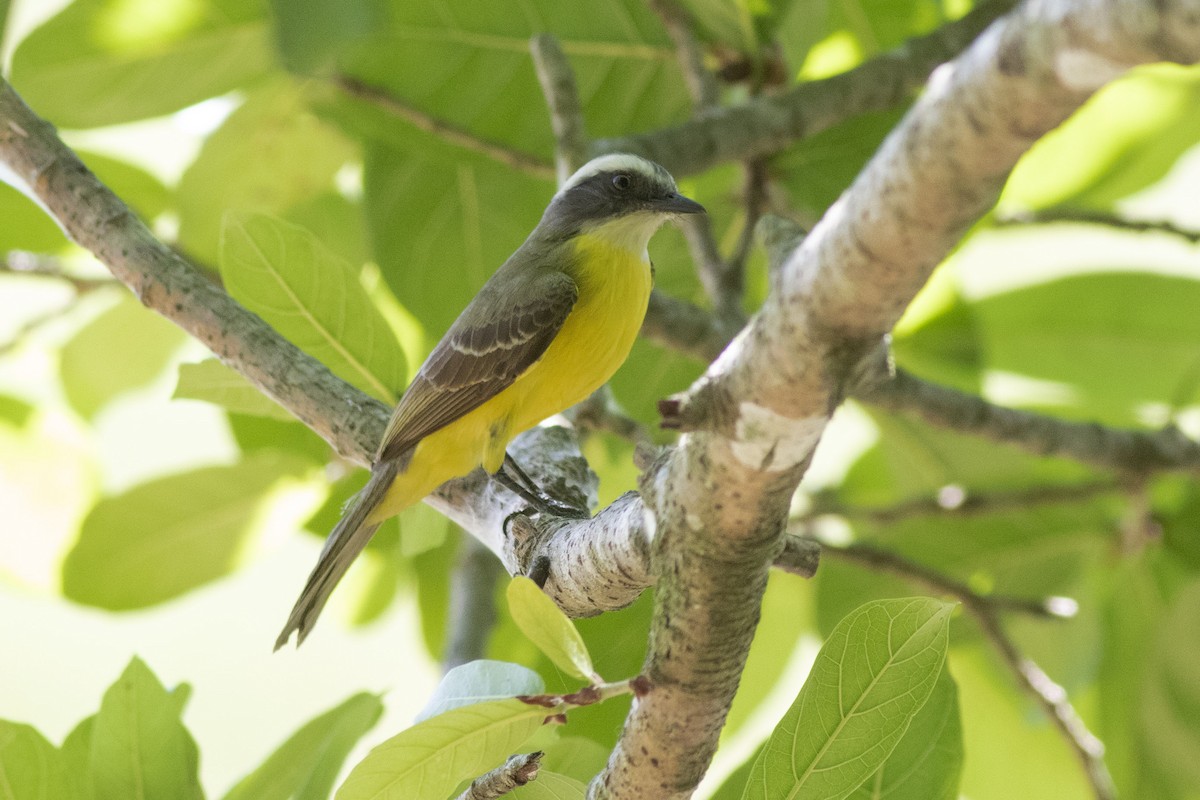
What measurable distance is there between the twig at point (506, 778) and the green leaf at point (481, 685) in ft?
0.28

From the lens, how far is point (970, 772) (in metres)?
3.21

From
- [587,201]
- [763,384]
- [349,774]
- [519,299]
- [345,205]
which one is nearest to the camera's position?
[763,384]

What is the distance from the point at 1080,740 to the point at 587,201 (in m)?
1.72

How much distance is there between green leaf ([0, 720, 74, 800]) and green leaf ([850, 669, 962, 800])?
117cm

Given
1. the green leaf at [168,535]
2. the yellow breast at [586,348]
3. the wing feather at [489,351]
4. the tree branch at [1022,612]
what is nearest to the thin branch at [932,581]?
the tree branch at [1022,612]

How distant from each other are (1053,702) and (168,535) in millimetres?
2276

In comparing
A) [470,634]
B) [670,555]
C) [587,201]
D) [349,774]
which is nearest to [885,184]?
[670,555]

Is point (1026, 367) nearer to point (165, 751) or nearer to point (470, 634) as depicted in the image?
point (470, 634)

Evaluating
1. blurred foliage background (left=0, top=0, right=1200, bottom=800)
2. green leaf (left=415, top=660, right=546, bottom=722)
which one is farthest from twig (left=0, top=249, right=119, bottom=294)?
green leaf (left=415, top=660, right=546, bottom=722)

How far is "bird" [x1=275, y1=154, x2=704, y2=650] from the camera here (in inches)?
83.2

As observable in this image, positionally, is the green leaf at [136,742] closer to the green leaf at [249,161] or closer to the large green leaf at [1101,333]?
the green leaf at [249,161]

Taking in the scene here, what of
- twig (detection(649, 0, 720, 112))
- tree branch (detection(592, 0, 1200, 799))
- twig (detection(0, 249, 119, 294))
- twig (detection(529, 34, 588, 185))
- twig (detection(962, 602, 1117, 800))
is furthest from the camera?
twig (detection(0, 249, 119, 294))

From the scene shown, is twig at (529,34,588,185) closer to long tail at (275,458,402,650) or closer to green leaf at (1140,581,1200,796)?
long tail at (275,458,402,650)

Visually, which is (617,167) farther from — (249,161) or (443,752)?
(443,752)
